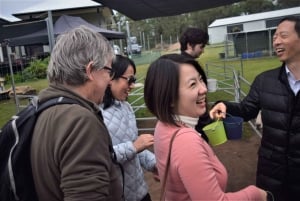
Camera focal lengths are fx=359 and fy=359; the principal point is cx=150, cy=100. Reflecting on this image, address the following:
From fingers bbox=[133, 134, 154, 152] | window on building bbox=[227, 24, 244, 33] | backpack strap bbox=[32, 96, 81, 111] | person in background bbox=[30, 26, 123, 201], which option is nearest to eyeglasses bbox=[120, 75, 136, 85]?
fingers bbox=[133, 134, 154, 152]

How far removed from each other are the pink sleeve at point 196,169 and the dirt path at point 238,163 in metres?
2.96

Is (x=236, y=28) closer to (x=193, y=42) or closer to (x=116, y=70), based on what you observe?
(x=193, y=42)

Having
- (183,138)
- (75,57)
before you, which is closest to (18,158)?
(75,57)

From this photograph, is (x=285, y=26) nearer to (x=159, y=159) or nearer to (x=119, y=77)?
(x=119, y=77)

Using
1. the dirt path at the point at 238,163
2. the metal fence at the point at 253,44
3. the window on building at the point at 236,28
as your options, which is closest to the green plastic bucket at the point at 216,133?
the dirt path at the point at 238,163

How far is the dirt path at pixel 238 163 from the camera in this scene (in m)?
4.48

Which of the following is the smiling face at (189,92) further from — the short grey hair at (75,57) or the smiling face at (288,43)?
the smiling face at (288,43)

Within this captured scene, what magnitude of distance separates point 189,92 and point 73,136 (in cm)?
53

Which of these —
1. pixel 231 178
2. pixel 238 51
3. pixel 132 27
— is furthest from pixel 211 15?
pixel 231 178

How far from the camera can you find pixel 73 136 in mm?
1259

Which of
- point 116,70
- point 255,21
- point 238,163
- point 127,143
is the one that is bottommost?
point 238,163

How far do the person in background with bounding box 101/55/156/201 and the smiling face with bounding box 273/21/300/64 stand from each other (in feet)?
3.55

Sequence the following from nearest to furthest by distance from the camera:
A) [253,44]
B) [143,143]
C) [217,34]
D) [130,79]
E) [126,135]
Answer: [143,143]
[126,135]
[130,79]
[253,44]
[217,34]

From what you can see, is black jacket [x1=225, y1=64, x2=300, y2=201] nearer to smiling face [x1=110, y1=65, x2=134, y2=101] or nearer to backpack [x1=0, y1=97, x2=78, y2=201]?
smiling face [x1=110, y1=65, x2=134, y2=101]
